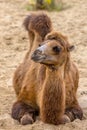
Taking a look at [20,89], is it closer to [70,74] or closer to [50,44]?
[70,74]

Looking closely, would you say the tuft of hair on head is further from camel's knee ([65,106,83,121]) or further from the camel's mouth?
the camel's mouth

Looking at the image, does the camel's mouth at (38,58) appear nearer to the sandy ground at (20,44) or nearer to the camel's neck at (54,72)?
the camel's neck at (54,72)

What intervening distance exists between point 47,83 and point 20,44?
13.4 feet

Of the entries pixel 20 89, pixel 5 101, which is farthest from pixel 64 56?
pixel 5 101

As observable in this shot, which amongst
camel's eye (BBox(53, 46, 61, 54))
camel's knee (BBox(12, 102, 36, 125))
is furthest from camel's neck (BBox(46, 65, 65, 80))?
camel's knee (BBox(12, 102, 36, 125))

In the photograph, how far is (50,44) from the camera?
480 centimetres

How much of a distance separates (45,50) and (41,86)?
22.5 inches

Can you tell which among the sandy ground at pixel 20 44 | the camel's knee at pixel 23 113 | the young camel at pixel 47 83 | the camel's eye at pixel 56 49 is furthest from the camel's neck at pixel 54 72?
the camel's knee at pixel 23 113

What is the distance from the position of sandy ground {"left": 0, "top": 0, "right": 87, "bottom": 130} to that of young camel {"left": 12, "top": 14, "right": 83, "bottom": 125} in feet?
0.39

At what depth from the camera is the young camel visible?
4820 mm

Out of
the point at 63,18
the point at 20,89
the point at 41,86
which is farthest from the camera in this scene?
the point at 63,18

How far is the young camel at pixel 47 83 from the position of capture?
15.8 feet

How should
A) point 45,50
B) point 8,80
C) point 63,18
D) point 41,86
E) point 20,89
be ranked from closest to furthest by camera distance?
point 45,50 → point 41,86 → point 20,89 → point 8,80 → point 63,18

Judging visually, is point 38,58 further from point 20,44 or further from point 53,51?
point 20,44
